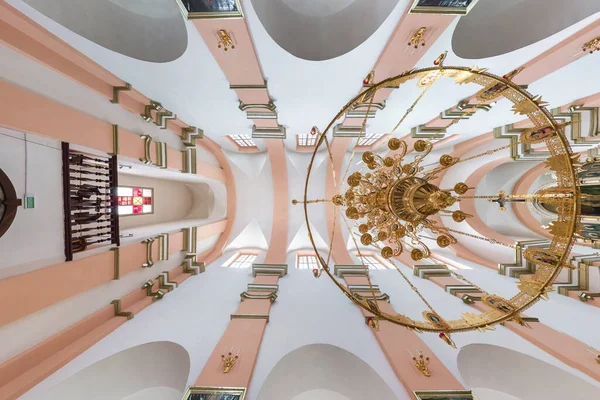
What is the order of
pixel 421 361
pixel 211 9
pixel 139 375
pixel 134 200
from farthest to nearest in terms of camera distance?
pixel 134 200 → pixel 139 375 → pixel 421 361 → pixel 211 9

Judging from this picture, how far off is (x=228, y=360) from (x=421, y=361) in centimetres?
369

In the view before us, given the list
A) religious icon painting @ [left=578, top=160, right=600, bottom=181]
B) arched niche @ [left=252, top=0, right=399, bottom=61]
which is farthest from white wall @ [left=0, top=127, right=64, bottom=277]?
religious icon painting @ [left=578, top=160, right=600, bottom=181]

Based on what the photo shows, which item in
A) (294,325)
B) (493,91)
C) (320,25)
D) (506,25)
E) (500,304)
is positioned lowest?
(294,325)

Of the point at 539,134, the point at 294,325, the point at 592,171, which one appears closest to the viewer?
the point at 539,134

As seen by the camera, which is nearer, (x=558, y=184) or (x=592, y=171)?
(x=558, y=184)

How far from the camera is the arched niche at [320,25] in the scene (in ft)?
17.4

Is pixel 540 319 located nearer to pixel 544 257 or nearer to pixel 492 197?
pixel 544 257

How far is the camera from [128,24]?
17.2 ft

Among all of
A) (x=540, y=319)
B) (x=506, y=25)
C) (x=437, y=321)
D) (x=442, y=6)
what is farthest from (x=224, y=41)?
(x=540, y=319)

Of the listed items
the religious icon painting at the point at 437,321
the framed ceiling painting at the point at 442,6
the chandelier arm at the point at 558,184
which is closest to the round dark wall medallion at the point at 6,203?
the chandelier arm at the point at 558,184

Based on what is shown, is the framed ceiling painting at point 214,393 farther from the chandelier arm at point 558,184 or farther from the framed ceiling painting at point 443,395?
the chandelier arm at point 558,184

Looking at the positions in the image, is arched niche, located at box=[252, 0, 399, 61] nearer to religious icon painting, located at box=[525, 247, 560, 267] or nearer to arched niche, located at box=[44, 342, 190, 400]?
religious icon painting, located at box=[525, 247, 560, 267]

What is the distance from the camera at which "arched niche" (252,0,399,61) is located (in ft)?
17.4

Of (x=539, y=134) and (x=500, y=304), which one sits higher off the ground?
(x=539, y=134)
